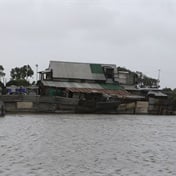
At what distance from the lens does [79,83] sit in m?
58.1

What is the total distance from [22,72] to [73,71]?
105 ft

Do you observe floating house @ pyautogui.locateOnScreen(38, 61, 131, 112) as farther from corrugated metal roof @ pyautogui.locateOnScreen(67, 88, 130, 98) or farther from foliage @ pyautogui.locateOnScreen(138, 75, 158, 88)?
foliage @ pyautogui.locateOnScreen(138, 75, 158, 88)

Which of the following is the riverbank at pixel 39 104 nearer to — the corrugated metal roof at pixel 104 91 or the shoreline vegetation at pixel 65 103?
the shoreline vegetation at pixel 65 103

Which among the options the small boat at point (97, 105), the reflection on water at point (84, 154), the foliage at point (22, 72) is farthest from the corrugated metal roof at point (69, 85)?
the foliage at point (22, 72)

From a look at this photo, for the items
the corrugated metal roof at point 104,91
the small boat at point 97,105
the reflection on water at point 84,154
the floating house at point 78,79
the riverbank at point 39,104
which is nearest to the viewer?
the reflection on water at point 84,154

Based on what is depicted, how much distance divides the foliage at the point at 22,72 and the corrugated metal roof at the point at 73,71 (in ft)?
97.8

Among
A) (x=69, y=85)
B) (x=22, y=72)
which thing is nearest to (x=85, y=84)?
(x=69, y=85)

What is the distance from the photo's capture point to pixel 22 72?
89.5 m

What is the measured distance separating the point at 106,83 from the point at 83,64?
4.84 m

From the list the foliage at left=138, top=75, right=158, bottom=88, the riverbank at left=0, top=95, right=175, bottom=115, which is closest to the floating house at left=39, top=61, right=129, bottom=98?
the riverbank at left=0, top=95, right=175, bottom=115

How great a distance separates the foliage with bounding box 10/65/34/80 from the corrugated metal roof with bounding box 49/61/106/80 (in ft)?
97.8

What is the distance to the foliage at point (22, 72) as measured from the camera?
89312 mm

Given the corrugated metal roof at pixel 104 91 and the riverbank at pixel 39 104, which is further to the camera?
the corrugated metal roof at pixel 104 91

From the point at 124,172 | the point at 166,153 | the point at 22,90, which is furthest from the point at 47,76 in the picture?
the point at 124,172
